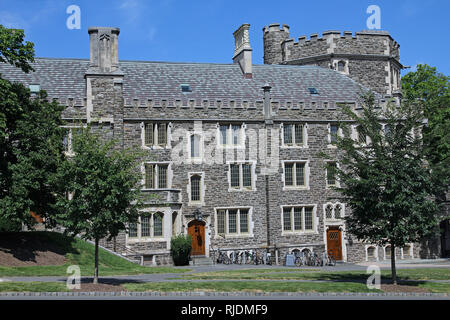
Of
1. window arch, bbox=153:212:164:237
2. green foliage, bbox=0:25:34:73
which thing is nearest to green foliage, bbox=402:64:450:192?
window arch, bbox=153:212:164:237

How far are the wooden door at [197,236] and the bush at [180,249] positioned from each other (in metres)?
2.01

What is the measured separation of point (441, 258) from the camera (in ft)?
136

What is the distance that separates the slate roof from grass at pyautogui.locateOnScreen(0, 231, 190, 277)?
32.1 feet

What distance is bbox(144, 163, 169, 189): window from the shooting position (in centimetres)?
3525

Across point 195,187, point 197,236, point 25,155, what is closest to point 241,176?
point 195,187

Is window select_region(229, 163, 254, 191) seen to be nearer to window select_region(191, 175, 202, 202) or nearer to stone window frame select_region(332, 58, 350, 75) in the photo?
window select_region(191, 175, 202, 202)

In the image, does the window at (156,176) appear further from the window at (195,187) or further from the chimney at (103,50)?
the chimney at (103,50)

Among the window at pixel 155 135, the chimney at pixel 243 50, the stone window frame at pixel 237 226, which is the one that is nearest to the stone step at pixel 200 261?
the stone window frame at pixel 237 226

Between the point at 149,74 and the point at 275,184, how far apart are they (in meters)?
12.3

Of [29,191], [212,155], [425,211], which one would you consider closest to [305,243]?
[212,155]

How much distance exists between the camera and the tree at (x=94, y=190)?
20.5m

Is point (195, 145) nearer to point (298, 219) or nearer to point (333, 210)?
point (298, 219)

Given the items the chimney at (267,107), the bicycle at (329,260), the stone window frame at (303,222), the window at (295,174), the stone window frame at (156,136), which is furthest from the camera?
the window at (295,174)

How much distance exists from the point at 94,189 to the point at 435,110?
14.0 metres
